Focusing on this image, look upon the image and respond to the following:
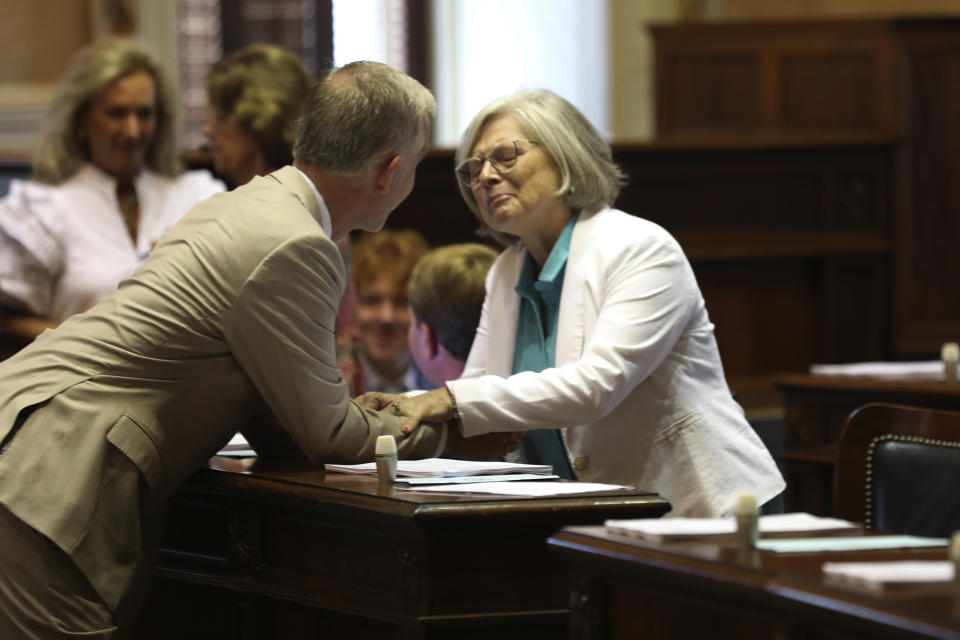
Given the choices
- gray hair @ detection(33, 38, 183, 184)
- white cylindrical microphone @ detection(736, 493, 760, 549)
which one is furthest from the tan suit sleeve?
gray hair @ detection(33, 38, 183, 184)

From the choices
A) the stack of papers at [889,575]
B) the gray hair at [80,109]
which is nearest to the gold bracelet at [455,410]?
the stack of papers at [889,575]

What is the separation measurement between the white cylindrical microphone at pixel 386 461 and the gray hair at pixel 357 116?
54 cm

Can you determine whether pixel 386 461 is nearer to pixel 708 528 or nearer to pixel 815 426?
pixel 708 528

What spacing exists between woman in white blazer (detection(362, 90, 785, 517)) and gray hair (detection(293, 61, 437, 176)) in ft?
1.47

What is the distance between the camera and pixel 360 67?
2695mm

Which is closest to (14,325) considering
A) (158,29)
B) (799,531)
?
(799,531)

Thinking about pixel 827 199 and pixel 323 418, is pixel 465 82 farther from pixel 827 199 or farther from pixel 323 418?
pixel 323 418

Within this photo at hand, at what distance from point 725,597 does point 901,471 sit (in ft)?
3.21

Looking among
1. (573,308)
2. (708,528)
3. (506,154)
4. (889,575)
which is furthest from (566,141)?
(889,575)

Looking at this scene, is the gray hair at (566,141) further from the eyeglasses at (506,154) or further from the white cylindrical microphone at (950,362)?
the white cylindrical microphone at (950,362)

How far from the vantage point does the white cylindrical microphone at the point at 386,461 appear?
2.45 meters

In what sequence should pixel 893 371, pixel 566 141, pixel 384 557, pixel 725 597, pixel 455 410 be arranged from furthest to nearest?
pixel 893 371
pixel 566 141
pixel 455 410
pixel 384 557
pixel 725 597

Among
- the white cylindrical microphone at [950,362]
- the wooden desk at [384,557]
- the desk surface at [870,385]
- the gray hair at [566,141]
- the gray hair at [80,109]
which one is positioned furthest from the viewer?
the gray hair at [80,109]

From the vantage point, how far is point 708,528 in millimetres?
1984
